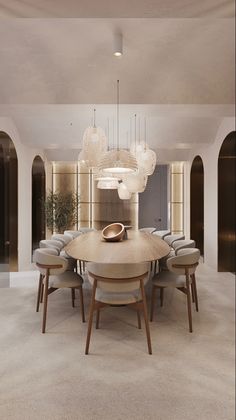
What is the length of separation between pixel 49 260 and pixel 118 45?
1.31 meters

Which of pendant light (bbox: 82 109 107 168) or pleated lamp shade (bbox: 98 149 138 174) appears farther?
pleated lamp shade (bbox: 98 149 138 174)

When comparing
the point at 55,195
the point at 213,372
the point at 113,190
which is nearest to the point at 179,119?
the point at 113,190

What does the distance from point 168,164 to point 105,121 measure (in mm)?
497

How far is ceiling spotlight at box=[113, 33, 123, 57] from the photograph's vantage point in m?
1.44

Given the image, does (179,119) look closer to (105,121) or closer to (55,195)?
(105,121)

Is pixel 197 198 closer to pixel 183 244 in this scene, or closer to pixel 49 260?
pixel 183 244

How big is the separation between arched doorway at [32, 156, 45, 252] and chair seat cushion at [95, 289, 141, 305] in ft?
2.38

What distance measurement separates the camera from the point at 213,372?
1.12m

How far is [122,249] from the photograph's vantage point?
2.05 m

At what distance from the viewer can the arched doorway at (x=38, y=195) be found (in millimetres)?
1378

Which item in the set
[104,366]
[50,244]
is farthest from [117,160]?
[104,366]

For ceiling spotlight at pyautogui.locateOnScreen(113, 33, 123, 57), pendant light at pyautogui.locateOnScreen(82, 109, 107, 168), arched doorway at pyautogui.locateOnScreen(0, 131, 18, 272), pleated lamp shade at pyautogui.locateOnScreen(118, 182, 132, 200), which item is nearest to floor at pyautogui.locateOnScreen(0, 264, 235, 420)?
arched doorway at pyautogui.locateOnScreen(0, 131, 18, 272)

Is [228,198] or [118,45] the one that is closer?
[228,198]

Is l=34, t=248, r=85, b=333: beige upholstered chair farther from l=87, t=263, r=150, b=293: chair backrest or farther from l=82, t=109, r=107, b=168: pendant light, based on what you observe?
l=82, t=109, r=107, b=168: pendant light
